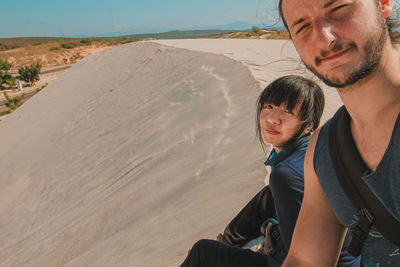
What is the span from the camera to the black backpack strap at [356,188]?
869 millimetres

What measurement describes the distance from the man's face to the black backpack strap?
0.16 m

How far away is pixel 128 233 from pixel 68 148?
4.03 m

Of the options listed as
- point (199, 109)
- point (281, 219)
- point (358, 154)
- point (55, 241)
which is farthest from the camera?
point (199, 109)

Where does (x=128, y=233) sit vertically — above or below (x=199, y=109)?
below

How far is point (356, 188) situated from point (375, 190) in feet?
0.18

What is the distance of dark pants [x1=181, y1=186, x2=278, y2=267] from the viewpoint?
158 centimetres

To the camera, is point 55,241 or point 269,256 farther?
point 55,241

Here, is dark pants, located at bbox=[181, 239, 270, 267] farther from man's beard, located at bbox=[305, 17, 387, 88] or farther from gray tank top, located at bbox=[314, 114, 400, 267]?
man's beard, located at bbox=[305, 17, 387, 88]

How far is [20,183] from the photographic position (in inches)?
231

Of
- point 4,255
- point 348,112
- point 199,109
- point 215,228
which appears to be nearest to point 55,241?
point 4,255

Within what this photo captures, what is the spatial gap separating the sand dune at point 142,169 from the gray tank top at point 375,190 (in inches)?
60.1

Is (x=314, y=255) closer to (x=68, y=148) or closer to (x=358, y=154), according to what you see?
(x=358, y=154)

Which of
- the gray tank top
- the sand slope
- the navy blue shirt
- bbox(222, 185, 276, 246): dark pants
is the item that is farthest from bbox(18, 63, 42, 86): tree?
the gray tank top

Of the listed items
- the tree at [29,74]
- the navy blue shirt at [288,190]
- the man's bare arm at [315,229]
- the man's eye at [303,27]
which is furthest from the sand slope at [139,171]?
the tree at [29,74]
